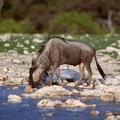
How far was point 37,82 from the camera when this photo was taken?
1517 centimetres

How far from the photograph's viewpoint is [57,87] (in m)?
14.6

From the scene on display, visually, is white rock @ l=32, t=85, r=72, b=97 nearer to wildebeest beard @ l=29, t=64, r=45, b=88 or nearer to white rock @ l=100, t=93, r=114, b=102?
wildebeest beard @ l=29, t=64, r=45, b=88

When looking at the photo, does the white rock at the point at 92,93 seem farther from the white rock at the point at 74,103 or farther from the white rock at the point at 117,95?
the white rock at the point at 74,103

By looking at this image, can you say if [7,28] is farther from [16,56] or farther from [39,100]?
[39,100]

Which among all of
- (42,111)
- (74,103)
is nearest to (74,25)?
(74,103)

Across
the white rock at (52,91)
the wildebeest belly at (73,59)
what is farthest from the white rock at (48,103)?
the wildebeest belly at (73,59)

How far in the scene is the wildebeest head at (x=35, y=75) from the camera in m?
15.2

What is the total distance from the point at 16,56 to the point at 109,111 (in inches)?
386

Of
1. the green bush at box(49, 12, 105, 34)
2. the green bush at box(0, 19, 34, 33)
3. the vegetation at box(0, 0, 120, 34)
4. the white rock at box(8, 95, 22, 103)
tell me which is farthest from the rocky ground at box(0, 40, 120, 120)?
the vegetation at box(0, 0, 120, 34)

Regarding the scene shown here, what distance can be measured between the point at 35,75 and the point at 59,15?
3581 centimetres

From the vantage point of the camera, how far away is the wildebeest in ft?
50.0

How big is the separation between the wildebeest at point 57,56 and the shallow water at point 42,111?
185 cm

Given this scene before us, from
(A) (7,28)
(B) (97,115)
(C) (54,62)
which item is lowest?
(B) (97,115)

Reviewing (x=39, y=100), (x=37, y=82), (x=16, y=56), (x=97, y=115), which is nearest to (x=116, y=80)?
(x=37, y=82)
